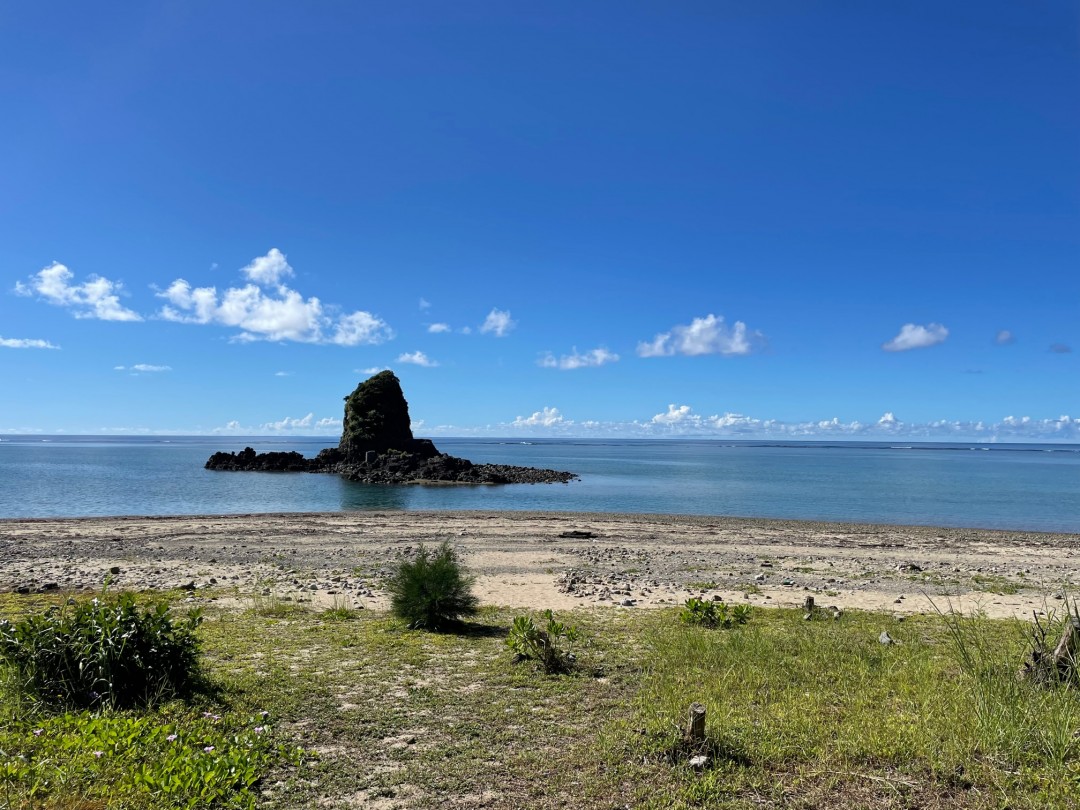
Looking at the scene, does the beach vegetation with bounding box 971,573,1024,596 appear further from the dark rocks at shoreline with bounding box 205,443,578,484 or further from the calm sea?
the dark rocks at shoreline with bounding box 205,443,578,484

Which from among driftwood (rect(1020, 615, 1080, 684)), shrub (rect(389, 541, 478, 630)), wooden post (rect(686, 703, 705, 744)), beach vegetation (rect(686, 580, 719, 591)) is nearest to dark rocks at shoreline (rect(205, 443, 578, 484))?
beach vegetation (rect(686, 580, 719, 591))

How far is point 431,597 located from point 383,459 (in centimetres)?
8507

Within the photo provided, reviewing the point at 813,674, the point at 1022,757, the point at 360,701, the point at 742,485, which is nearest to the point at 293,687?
the point at 360,701

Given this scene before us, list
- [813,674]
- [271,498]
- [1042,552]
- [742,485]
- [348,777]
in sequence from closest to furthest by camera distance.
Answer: [348,777], [813,674], [1042,552], [271,498], [742,485]

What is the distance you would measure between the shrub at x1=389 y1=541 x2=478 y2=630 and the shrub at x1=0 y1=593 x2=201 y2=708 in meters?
4.50

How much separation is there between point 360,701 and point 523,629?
2.49 metres

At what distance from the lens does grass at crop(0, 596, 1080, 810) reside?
5.33m

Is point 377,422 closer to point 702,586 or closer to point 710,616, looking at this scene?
point 702,586

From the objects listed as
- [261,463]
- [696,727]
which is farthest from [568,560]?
[261,463]

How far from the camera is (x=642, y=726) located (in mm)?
6699

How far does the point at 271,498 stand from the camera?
57594mm

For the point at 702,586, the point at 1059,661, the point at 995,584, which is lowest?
the point at 995,584

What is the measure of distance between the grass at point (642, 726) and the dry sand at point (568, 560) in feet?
9.21

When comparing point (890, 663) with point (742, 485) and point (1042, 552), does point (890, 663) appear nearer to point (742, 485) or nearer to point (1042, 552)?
point (1042, 552)
